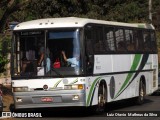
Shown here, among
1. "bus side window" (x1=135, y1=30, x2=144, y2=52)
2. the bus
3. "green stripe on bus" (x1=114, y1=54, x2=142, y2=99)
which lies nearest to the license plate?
the bus

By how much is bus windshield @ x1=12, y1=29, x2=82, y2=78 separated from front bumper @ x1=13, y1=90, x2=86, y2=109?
537mm

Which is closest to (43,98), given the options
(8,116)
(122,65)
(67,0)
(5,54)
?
(8,116)

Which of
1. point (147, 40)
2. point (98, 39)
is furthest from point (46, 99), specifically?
point (147, 40)

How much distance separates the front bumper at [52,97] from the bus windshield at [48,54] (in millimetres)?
537

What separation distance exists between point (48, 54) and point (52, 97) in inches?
51.3

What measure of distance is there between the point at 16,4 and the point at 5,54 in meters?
6.54

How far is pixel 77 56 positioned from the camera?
17156mm

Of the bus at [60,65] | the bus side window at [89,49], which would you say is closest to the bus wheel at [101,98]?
the bus at [60,65]

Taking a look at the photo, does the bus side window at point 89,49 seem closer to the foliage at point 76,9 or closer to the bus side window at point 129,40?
the bus side window at point 129,40

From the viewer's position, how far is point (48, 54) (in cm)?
1734

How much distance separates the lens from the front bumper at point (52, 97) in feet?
55.7

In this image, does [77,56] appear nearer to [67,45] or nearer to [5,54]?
[67,45]

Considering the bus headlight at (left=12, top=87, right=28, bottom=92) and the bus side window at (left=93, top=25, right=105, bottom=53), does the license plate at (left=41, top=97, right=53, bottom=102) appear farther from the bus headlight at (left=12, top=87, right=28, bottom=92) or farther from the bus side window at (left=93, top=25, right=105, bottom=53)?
the bus side window at (left=93, top=25, right=105, bottom=53)

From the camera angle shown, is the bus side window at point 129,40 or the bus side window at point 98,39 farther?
the bus side window at point 129,40
